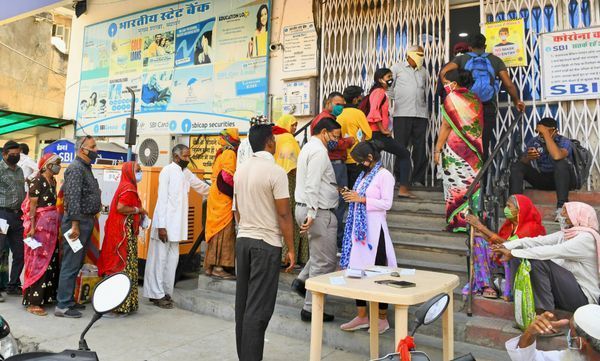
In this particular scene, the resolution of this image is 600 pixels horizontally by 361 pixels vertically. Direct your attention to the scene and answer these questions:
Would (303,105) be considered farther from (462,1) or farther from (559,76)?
(559,76)

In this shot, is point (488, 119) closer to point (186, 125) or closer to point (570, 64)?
point (570, 64)

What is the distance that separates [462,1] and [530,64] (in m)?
1.47

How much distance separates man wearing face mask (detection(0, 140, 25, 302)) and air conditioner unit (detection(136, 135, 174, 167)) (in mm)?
3158

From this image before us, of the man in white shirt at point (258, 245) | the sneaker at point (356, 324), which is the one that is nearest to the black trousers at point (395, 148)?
the sneaker at point (356, 324)

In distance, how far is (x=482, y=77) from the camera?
511 cm

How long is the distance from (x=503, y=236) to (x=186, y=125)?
252 inches

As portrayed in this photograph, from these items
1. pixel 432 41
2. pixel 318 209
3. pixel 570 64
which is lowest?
pixel 318 209

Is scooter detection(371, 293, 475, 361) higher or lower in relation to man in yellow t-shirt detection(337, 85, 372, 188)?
lower

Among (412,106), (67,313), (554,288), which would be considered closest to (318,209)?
(554,288)

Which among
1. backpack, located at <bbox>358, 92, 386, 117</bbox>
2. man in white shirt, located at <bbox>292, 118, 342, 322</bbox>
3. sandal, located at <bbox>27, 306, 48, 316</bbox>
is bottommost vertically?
sandal, located at <bbox>27, 306, 48, 316</bbox>

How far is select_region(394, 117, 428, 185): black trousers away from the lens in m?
5.74

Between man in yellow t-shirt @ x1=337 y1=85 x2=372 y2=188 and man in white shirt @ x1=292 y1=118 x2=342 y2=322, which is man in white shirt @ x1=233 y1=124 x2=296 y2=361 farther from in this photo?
man in yellow t-shirt @ x1=337 y1=85 x2=372 y2=188

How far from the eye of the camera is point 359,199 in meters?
3.81

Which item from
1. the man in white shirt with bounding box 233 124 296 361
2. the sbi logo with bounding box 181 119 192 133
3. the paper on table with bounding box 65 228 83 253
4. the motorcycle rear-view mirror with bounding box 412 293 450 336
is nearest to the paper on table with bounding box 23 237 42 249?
the paper on table with bounding box 65 228 83 253
